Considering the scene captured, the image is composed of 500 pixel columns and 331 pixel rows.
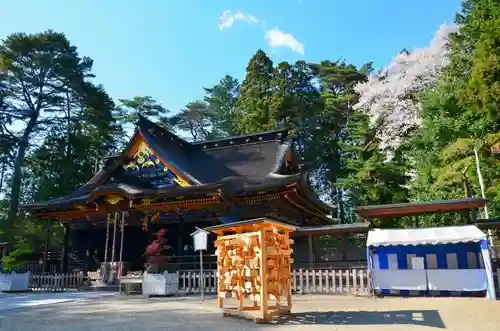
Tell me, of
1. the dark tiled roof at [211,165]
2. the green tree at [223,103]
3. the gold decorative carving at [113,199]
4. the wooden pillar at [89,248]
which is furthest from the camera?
the green tree at [223,103]

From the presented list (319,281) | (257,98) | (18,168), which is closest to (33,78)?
(18,168)

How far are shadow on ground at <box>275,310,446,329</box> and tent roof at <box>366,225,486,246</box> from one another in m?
3.25

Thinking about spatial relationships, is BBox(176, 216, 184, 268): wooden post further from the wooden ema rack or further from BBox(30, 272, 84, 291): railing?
the wooden ema rack

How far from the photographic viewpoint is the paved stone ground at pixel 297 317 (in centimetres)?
631

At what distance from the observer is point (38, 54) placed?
3014 cm

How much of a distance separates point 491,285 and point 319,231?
5263 mm

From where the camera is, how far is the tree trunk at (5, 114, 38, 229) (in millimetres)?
27781

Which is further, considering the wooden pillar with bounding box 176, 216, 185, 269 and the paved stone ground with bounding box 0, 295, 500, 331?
the wooden pillar with bounding box 176, 216, 185, 269

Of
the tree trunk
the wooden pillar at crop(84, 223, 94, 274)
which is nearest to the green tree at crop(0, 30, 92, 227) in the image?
the tree trunk

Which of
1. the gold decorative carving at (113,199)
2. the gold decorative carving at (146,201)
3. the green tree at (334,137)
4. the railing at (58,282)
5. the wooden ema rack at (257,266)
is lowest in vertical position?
the railing at (58,282)

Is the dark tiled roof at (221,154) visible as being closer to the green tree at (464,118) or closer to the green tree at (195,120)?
the green tree at (464,118)

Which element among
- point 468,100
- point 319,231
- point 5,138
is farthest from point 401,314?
point 5,138

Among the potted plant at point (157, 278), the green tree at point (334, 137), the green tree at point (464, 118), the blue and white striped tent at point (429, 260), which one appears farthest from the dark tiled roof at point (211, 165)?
the green tree at point (334, 137)

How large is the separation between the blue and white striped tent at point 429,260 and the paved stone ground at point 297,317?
3.78ft
